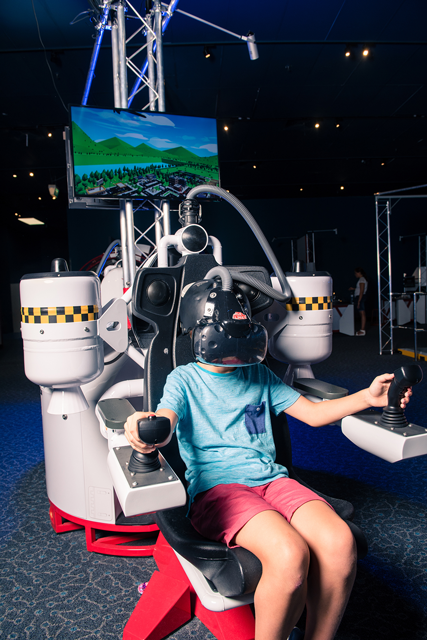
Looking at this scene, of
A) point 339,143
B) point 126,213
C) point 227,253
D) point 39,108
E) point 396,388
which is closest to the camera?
point 396,388

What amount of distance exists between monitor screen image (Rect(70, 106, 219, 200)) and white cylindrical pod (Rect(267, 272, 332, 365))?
1448 mm

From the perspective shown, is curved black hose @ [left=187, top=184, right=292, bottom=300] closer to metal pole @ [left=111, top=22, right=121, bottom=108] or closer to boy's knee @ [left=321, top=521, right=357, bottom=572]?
boy's knee @ [left=321, top=521, right=357, bottom=572]

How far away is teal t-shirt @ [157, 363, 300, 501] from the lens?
3.82ft

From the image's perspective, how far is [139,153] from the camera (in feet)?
9.88

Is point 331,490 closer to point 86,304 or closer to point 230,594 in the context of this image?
point 230,594

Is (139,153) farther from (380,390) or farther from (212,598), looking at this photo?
(212,598)

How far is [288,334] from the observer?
169 centimetres

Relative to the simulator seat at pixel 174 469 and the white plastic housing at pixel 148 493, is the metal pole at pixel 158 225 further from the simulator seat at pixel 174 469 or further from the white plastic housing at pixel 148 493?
the white plastic housing at pixel 148 493

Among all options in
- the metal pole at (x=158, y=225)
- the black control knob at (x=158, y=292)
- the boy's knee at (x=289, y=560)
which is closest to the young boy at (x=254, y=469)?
the boy's knee at (x=289, y=560)

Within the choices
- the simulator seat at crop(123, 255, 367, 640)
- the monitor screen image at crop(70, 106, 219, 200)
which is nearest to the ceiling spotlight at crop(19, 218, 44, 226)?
the monitor screen image at crop(70, 106, 219, 200)

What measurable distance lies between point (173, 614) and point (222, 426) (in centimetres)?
65

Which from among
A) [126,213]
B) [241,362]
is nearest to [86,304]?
[241,362]

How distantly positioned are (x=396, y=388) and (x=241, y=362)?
1.28 feet

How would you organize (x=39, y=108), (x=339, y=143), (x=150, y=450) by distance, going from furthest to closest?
(x=339, y=143), (x=39, y=108), (x=150, y=450)
